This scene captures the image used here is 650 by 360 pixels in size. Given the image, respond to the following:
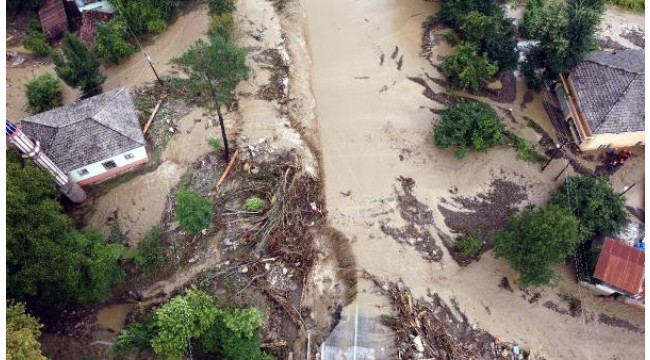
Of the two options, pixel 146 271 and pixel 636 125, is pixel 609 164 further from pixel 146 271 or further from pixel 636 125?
pixel 146 271

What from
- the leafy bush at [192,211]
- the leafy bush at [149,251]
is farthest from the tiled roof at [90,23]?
the leafy bush at [192,211]

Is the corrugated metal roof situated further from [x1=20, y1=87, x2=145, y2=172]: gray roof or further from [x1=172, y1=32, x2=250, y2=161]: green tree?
[x1=20, y1=87, x2=145, y2=172]: gray roof

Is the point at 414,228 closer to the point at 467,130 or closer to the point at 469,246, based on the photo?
the point at 469,246

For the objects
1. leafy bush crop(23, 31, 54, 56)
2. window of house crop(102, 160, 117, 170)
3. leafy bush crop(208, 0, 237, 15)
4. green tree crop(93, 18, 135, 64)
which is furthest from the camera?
leafy bush crop(208, 0, 237, 15)

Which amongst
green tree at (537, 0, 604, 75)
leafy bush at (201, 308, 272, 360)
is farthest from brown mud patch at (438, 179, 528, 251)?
A: leafy bush at (201, 308, 272, 360)

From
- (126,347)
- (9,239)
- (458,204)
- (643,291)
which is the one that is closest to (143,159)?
(9,239)

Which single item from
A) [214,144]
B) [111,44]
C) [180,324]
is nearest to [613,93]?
[214,144]

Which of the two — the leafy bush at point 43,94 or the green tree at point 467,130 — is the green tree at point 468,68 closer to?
the green tree at point 467,130
